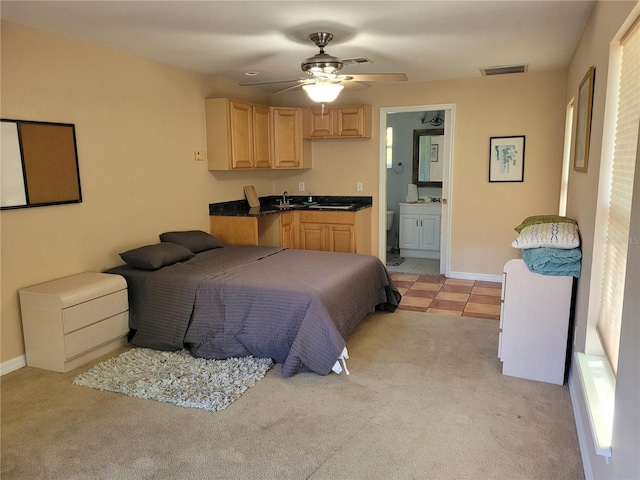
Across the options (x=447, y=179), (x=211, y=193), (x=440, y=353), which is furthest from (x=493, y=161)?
(x=211, y=193)

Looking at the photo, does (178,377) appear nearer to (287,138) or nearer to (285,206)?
(285,206)

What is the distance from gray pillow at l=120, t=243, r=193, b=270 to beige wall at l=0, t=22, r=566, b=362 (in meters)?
0.30

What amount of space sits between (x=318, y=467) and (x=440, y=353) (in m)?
1.61

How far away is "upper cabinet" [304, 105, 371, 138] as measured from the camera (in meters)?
5.70

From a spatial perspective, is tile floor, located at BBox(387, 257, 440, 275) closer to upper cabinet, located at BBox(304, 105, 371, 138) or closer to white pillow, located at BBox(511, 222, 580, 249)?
upper cabinet, located at BBox(304, 105, 371, 138)

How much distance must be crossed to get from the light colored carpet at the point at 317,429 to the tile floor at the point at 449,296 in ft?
3.95

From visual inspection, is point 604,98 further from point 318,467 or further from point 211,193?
point 211,193

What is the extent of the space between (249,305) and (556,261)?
6.67 ft

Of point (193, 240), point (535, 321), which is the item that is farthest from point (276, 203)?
point (535, 321)

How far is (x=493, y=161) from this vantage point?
5355 mm

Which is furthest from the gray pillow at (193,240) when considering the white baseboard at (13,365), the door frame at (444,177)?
the door frame at (444,177)

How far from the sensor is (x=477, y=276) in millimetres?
5652

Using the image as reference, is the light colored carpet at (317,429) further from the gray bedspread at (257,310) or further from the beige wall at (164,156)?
the beige wall at (164,156)

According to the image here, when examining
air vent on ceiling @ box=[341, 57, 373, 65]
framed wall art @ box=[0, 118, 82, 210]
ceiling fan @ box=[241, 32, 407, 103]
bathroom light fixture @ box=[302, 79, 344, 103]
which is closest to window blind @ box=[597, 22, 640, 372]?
ceiling fan @ box=[241, 32, 407, 103]
